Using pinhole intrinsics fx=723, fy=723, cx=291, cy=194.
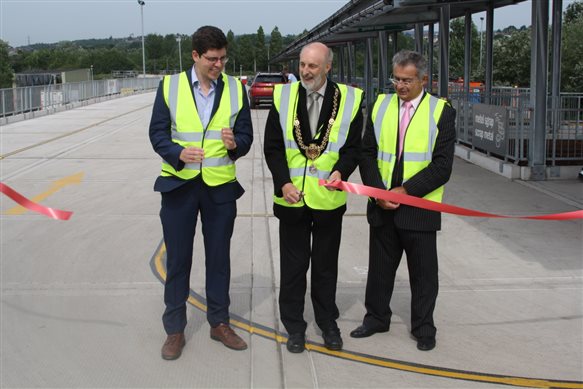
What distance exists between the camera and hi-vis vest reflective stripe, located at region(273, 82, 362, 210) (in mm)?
4676

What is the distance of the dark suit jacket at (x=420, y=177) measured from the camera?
482 cm

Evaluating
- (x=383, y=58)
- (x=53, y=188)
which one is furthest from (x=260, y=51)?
(x=53, y=188)

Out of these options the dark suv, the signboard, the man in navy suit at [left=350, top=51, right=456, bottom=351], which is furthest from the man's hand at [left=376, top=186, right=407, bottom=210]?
the dark suv

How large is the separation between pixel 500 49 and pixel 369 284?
40.0m

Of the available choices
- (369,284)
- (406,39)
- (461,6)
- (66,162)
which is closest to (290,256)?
(369,284)

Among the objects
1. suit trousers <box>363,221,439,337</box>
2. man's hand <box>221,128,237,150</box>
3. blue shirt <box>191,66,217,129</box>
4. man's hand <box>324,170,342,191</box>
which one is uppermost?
blue shirt <box>191,66,217,129</box>

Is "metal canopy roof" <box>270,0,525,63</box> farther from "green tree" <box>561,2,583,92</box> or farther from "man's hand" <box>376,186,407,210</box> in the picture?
"green tree" <box>561,2,583,92</box>

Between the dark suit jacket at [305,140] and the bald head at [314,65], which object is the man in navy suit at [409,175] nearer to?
the dark suit jacket at [305,140]

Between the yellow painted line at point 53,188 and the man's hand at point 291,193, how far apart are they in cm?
593

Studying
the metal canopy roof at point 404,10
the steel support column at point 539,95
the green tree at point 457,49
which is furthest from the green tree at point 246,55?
the steel support column at point 539,95

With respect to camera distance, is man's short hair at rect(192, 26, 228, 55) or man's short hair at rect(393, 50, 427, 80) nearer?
man's short hair at rect(192, 26, 228, 55)

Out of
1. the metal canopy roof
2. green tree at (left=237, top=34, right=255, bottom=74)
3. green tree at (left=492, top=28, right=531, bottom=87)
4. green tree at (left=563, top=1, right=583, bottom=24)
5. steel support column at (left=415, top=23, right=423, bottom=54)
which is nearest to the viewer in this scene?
the metal canopy roof

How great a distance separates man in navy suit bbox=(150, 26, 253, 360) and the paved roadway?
0.39 m

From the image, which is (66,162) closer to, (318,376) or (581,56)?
(318,376)
